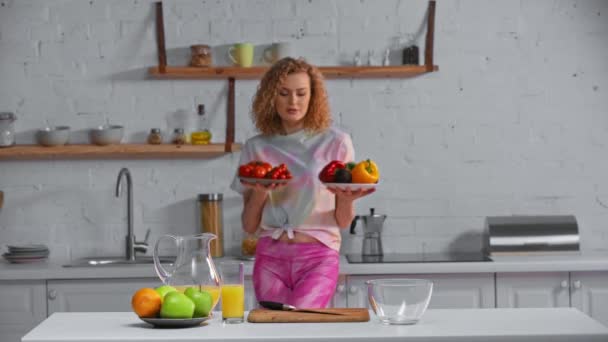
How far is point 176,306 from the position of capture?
259 cm

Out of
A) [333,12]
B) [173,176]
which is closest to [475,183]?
[333,12]

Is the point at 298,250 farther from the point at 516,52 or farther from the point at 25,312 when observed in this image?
the point at 516,52

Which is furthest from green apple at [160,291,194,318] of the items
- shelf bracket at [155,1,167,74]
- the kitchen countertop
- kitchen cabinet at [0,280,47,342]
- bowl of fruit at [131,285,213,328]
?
shelf bracket at [155,1,167,74]

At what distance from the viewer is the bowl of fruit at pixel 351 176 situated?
10.6 feet

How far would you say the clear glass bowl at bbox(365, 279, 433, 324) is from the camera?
258cm

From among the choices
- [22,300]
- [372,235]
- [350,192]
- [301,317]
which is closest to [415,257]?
[372,235]

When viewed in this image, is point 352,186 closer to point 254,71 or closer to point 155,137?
point 254,71

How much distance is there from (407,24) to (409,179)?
774mm

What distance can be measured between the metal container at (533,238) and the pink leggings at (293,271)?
1343 millimetres

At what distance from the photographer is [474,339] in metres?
2.50

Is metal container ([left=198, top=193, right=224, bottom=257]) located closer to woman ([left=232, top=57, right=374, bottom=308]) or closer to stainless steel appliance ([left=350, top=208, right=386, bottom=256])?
stainless steel appliance ([left=350, top=208, right=386, bottom=256])

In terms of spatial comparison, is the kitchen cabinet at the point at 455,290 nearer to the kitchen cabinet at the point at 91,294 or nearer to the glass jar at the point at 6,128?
the kitchen cabinet at the point at 91,294

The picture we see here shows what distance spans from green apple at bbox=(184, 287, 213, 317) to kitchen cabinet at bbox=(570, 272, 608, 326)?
2330 millimetres

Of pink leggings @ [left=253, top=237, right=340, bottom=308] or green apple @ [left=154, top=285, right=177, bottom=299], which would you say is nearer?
green apple @ [left=154, top=285, right=177, bottom=299]
